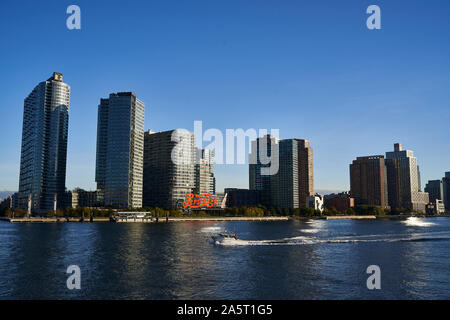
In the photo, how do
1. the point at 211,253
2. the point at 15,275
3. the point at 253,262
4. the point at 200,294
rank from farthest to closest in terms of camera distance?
the point at 211,253, the point at 253,262, the point at 15,275, the point at 200,294

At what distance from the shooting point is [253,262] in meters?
81.1

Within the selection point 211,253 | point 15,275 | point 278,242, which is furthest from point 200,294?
point 278,242

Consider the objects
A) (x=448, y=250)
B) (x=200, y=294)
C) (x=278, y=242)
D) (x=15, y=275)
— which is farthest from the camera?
(x=278, y=242)

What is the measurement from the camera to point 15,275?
66.1 m

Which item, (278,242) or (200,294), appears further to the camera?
(278,242)

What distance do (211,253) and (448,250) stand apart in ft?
216
